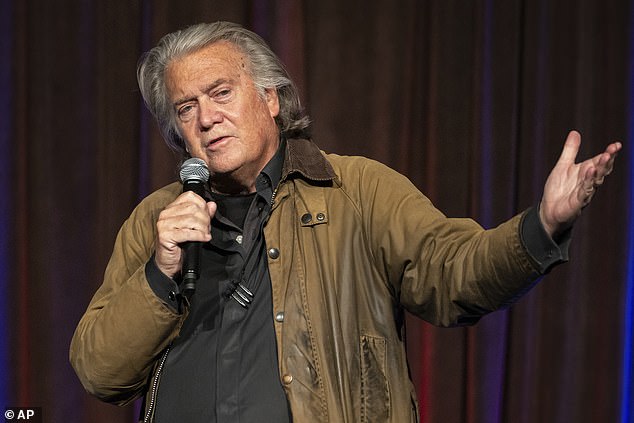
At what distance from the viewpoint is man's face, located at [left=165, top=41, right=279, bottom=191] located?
5.93ft

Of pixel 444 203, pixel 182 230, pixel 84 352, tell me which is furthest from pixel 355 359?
pixel 444 203

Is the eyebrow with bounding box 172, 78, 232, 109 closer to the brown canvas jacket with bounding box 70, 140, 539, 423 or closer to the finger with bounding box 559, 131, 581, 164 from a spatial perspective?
the brown canvas jacket with bounding box 70, 140, 539, 423

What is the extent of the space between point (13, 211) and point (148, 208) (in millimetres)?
1254

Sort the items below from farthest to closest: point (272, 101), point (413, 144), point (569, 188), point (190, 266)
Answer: point (413, 144)
point (272, 101)
point (190, 266)
point (569, 188)

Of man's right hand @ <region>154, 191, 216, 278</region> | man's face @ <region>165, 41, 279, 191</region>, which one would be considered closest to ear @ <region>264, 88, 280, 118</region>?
man's face @ <region>165, 41, 279, 191</region>

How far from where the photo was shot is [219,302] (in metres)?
1.73

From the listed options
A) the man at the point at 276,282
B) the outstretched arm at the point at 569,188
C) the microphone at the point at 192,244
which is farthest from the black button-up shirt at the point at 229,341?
the outstretched arm at the point at 569,188

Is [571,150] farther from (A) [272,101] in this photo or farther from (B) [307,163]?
(A) [272,101]

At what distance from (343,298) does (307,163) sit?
0.31m

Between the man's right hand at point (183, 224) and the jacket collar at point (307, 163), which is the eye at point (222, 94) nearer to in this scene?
the jacket collar at point (307, 163)

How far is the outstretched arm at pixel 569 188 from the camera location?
1342 mm

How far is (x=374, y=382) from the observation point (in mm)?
1617

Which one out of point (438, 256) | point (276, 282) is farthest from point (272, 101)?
point (438, 256)

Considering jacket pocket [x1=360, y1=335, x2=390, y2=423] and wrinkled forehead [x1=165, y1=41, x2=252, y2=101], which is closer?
jacket pocket [x1=360, y1=335, x2=390, y2=423]
